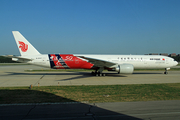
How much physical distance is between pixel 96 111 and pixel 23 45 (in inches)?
731

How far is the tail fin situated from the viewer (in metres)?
21.5

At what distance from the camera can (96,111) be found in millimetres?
6895

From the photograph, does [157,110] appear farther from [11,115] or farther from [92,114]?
[11,115]

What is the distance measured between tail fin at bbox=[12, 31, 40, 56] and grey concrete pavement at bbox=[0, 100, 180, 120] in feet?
51.6

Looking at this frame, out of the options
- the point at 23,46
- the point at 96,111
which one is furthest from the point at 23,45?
the point at 96,111

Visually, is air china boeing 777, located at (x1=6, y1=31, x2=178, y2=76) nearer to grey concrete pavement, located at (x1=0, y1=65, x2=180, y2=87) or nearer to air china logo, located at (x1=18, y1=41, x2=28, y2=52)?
air china logo, located at (x1=18, y1=41, x2=28, y2=52)

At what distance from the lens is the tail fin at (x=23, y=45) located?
2145 centimetres

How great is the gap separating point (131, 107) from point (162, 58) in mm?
18980

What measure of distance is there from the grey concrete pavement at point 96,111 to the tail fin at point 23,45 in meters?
15.7

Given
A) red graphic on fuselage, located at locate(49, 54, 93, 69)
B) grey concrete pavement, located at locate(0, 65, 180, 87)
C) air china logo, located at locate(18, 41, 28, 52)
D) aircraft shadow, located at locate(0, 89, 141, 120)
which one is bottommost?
aircraft shadow, located at locate(0, 89, 141, 120)

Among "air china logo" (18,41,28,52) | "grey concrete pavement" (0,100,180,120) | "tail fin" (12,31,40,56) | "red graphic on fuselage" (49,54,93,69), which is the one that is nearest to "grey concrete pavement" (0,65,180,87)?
"red graphic on fuselage" (49,54,93,69)

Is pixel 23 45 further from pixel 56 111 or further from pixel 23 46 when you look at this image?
pixel 56 111

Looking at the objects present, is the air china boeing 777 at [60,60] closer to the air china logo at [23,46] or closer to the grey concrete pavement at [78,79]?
the air china logo at [23,46]

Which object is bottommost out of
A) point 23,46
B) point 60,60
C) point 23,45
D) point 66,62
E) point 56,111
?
point 56,111
